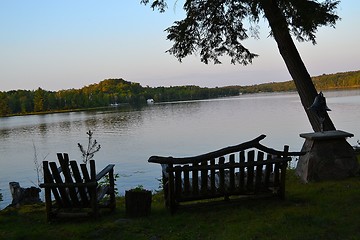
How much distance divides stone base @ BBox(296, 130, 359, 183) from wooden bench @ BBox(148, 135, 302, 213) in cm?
169

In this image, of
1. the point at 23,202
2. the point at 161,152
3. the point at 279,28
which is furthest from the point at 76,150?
the point at 279,28

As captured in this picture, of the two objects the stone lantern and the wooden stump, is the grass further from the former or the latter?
the stone lantern

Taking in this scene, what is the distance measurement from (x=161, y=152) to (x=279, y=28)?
14.0 m

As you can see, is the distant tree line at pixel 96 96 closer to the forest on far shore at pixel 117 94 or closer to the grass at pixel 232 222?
the forest on far shore at pixel 117 94

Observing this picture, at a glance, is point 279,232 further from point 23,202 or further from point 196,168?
point 23,202

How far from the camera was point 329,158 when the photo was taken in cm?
741

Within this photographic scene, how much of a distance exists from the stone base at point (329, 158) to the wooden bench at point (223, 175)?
169 centimetres

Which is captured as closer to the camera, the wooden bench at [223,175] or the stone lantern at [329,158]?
the wooden bench at [223,175]

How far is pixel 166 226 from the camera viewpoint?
520 cm

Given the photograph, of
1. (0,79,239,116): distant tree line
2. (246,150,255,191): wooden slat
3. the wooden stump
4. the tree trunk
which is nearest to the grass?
the wooden stump

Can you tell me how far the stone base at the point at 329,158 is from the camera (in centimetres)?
738

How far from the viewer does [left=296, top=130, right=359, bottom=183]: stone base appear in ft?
24.2

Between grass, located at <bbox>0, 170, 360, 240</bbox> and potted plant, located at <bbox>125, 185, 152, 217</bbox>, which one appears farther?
potted plant, located at <bbox>125, 185, 152, 217</bbox>

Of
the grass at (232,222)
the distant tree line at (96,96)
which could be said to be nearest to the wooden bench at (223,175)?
the grass at (232,222)
